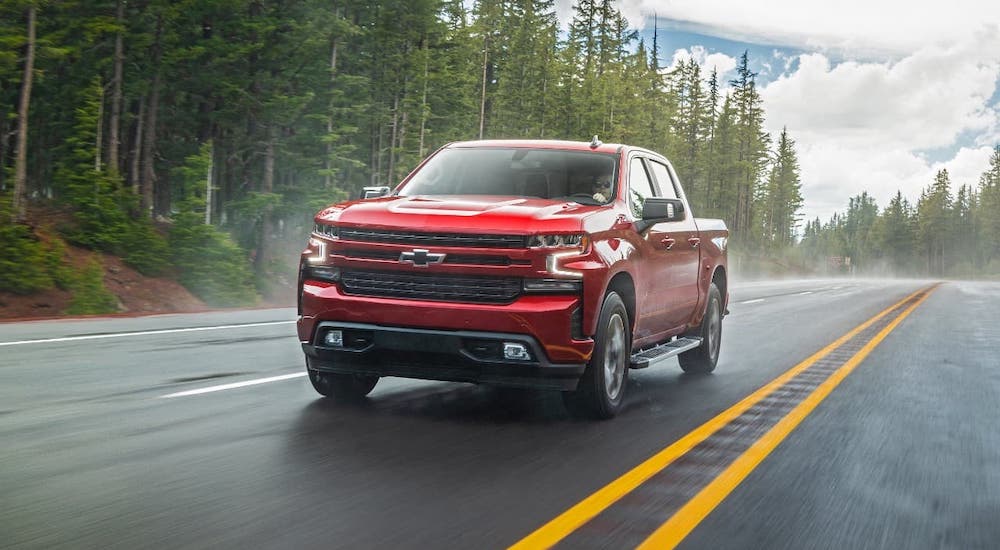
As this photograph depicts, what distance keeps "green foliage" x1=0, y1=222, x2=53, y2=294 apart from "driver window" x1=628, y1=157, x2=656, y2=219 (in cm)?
1520

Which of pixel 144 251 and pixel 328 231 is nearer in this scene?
pixel 328 231

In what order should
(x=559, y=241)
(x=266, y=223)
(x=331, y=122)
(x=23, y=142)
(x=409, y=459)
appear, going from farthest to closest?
(x=331, y=122) < (x=266, y=223) < (x=23, y=142) < (x=559, y=241) < (x=409, y=459)

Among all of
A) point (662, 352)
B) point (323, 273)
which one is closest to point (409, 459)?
point (323, 273)

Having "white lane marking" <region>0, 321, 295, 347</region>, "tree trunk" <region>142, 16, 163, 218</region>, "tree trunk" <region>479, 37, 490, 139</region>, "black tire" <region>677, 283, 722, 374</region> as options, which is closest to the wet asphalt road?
"black tire" <region>677, 283, 722, 374</region>

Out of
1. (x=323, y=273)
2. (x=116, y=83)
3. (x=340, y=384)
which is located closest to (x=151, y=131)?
(x=116, y=83)

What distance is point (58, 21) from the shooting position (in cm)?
2950

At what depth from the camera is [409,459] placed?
219 inches

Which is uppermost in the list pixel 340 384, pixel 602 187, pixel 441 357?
pixel 602 187

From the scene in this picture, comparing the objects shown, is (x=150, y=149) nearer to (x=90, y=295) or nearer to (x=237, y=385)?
(x=90, y=295)

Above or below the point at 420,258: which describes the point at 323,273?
below

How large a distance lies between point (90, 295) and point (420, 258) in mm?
16075

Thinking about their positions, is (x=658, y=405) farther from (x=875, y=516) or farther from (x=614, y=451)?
(x=875, y=516)

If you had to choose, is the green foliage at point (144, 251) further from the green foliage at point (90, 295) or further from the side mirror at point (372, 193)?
the side mirror at point (372, 193)

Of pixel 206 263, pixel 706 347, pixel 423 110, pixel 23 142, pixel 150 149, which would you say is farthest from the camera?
pixel 423 110
